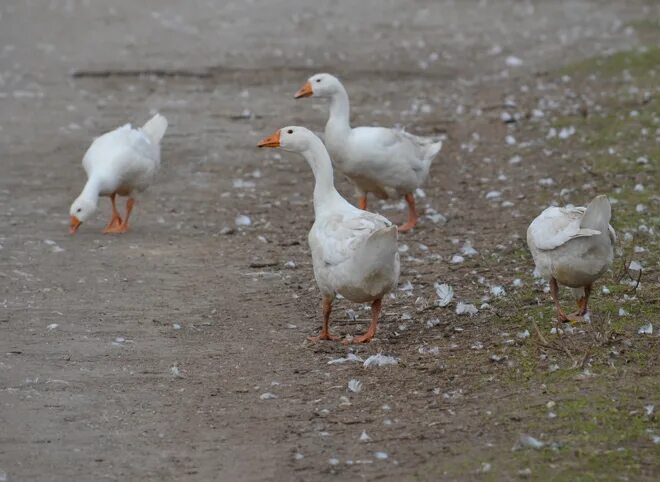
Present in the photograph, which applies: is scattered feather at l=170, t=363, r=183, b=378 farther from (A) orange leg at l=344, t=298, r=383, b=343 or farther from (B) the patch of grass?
(B) the patch of grass

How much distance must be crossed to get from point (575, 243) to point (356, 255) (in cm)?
125

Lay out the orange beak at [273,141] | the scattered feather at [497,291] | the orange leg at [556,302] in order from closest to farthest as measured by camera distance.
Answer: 1. the orange leg at [556,302]
2. the orange beak at [273,141]
3. the scattered feather at [497,291]

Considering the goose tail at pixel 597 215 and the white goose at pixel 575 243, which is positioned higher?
the goose tail at pixel 597 215

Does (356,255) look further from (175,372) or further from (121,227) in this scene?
(121,227)

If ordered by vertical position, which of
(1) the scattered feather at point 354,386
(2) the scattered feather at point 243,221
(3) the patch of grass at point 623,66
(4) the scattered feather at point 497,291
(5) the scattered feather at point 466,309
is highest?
(1) the scattered feather at point 354,386

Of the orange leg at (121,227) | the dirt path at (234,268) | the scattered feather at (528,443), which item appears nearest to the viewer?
the scattered feather at (528,443)

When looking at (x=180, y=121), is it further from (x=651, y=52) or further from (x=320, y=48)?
(x=651, y=52)

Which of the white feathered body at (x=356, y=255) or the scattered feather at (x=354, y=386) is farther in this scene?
the white feathered body at (x=356, y=255)

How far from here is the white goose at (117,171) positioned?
1017 centimetres

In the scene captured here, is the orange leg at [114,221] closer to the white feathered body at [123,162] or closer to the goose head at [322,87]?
the white feathered body at [123,162]

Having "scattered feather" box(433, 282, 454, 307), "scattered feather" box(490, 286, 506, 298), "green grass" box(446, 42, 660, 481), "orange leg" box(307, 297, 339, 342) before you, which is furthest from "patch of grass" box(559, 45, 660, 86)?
"orange leg" box(307, 297, 339, 342)

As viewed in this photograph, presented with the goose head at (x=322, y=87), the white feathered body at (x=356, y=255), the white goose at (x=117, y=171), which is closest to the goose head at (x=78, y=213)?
the white goose at (x=117, y=171)

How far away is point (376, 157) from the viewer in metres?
10.2

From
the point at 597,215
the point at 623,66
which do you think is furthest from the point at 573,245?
the point at 623,66
